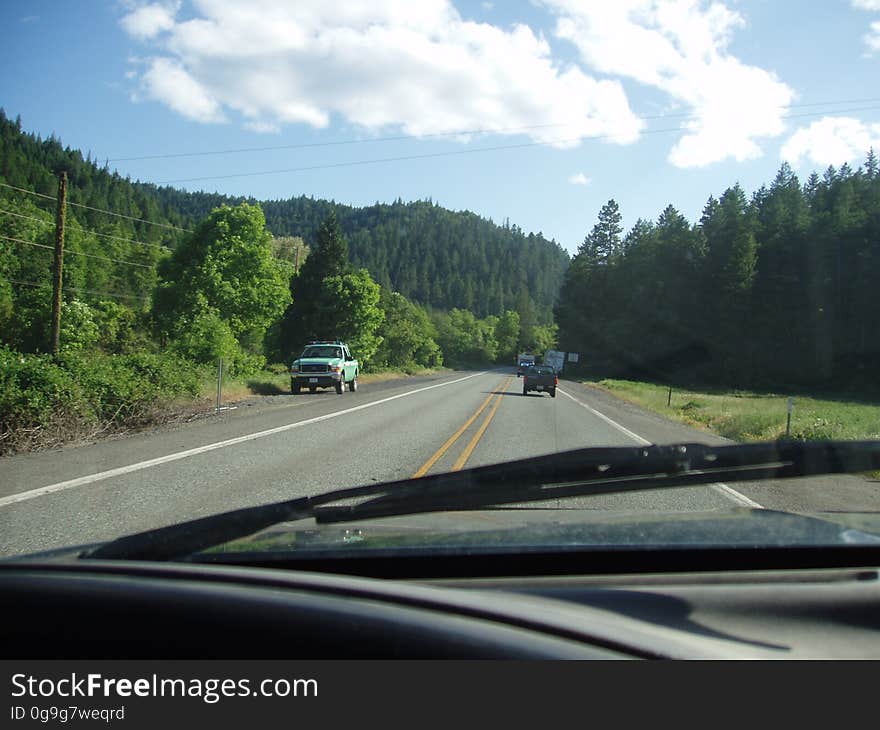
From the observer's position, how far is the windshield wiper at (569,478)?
107 inches

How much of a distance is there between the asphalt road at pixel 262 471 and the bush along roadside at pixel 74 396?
81 cm

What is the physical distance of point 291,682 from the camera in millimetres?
1359

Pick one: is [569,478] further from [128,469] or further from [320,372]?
[320,372]

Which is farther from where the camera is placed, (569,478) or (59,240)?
(59,240)

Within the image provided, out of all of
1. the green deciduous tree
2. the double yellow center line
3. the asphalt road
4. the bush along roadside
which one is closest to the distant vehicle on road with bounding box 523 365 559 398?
the double yellow center line

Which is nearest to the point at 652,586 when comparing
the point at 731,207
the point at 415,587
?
the point at 415,587

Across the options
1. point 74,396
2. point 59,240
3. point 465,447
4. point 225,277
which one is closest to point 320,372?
point 59,240

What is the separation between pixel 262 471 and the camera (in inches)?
352

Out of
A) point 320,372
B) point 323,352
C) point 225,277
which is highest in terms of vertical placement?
point 225,277

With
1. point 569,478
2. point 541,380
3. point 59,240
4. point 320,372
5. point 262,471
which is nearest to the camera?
point 569,478

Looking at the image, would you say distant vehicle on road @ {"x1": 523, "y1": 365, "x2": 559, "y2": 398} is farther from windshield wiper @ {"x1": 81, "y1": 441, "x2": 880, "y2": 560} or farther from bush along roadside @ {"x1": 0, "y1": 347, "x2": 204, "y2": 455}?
windshield wiper @ {"x1": 81, "y1": 441, "x2": 880, "y2": 560}

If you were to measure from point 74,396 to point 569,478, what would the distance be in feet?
40.0

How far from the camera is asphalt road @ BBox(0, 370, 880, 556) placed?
6293mm

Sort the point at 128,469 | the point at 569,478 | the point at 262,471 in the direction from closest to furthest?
the point at 569,478
the point at 128,469
the point at 262,471
